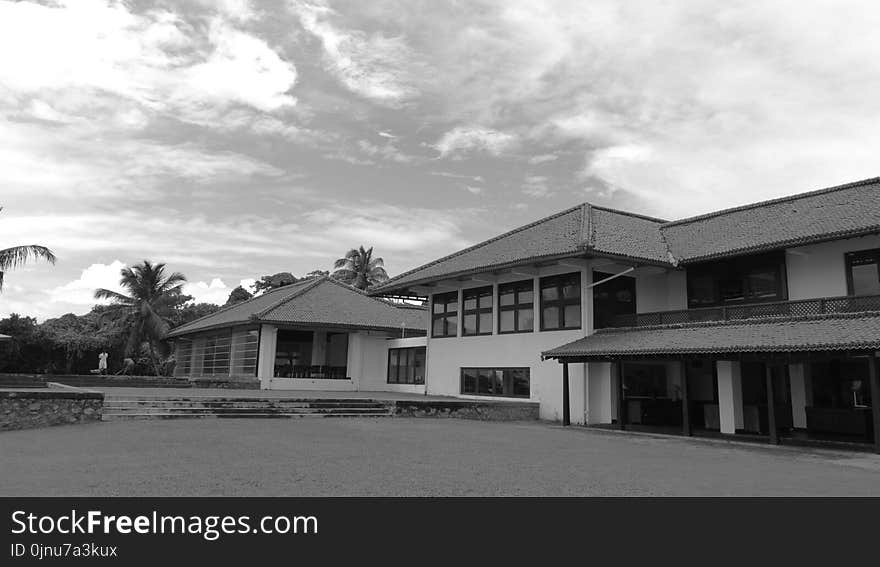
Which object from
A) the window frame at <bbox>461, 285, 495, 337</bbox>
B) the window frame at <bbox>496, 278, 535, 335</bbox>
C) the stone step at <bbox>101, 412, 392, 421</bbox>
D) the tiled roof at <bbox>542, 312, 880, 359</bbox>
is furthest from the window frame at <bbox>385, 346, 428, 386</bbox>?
the tiled roof at <bbox>542, 312, 880, 359</bbox>

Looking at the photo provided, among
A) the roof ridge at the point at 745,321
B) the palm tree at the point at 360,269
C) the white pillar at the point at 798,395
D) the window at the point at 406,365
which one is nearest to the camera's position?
the roof ridge at the point at 745,321

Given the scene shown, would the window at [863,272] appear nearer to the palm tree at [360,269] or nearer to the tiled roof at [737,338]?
the tiled roof at [737,338]

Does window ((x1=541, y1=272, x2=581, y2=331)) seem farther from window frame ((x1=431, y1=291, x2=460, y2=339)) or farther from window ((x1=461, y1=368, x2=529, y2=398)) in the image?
window frame ((x1=431, y1=291, x2=460, y2=339))

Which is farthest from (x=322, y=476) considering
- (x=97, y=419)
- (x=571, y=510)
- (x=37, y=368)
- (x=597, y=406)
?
(x=37, y=368)

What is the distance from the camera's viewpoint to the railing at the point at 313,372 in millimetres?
26344

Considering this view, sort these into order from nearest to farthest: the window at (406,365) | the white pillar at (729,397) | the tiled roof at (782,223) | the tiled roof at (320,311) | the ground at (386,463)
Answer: the ground at (386,463)
the tiled roof at (782,223)
the white pillar at (729,397)
the window at (406,365)
the tiled roof at (320,311)

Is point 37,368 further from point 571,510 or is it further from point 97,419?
point 571,510

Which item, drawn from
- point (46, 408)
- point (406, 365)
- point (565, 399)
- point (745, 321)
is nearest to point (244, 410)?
point (46, 408)

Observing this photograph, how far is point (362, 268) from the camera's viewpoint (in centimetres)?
4953

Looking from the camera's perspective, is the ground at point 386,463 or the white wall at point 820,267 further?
the white wall at point 820,267

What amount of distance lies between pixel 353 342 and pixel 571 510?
22.1 meters

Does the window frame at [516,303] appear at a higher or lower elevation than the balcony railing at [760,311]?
higher

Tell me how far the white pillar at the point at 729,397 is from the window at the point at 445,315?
956 cm

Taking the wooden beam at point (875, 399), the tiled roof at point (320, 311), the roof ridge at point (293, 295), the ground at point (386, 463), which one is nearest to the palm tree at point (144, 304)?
the tiled roof at point (320, 311)
